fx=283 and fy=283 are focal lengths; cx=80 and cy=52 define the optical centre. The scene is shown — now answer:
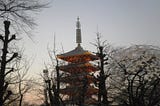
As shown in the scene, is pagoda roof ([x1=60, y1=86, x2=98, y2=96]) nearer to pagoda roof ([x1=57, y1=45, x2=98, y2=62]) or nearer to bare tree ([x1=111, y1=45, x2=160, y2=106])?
pagoda roof ([x1=57, y1=45, x2=98, y2=62])

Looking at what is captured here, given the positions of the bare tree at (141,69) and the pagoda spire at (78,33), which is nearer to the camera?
the bare tree at (141,69)

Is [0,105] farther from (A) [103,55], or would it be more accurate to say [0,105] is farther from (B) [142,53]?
(A) [103,55]

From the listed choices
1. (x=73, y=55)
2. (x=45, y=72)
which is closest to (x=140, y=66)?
(x=45, y=72)

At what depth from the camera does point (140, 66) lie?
39.1 feet

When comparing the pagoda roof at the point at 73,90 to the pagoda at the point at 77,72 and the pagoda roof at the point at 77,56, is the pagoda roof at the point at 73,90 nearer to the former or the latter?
the pagoda at the point at 77,72

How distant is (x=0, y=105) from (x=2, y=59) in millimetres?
2049

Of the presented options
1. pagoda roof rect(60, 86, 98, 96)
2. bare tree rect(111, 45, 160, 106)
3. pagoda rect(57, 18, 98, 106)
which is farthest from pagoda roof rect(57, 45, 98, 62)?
bare tree rect(111, 45, 160, 106)

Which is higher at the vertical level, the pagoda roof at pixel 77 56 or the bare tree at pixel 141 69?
the pagoda roof at pixel 77 56

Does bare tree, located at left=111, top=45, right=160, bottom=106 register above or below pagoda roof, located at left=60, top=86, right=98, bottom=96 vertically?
above

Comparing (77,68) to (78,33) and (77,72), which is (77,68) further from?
(78,33)

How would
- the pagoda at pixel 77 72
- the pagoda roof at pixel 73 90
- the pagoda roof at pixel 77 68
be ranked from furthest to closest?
the pagoda roof at pixel 77 68 → the pagoda at pixel 77 72 → the pagoda roof at pixel 73 90

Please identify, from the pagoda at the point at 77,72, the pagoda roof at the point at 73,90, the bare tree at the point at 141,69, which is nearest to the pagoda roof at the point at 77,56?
the pagoda at the point at 77,72

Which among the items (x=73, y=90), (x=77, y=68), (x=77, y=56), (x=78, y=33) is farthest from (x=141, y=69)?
(x=78, y=33)

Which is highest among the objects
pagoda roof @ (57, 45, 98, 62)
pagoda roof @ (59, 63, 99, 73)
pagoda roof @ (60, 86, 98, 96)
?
pagoda roof @ (57, 45, 98, 62)
